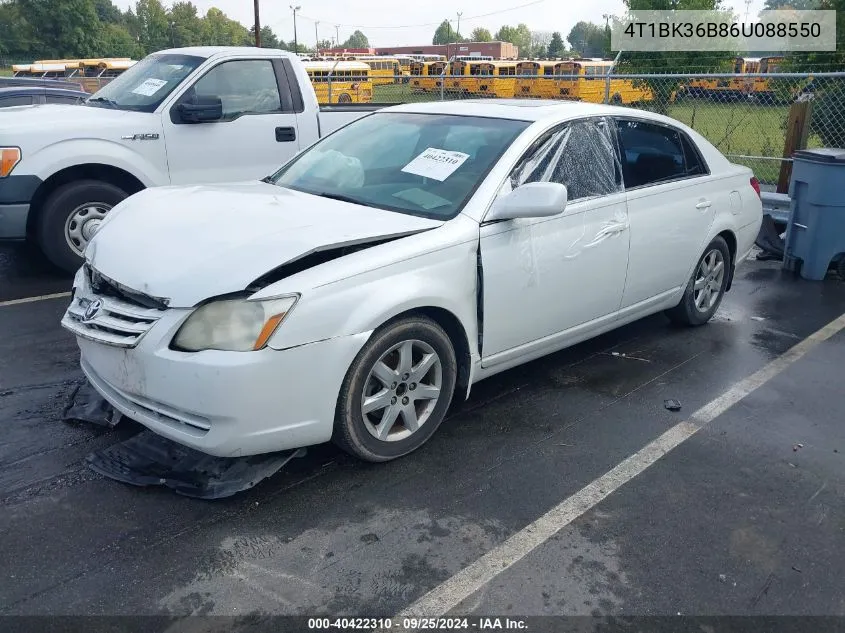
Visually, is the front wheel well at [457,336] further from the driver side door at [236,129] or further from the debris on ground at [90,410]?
the driver side door at [236,129]

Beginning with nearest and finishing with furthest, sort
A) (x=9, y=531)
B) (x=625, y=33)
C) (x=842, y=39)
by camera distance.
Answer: (x=9, y=531) < (x=842, y=39) < (x=625, y=33)

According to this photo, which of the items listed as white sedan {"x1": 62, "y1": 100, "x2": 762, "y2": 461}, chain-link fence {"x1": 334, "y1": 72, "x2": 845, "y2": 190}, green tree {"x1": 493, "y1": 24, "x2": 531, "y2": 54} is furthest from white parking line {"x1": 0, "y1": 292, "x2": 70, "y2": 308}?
green tree {"x1": 493, "y1": 24, "x2": 531, "y2": 54}

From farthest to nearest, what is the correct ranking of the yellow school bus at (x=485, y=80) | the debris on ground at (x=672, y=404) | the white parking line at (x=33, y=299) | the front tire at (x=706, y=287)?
the yellow school bus at (x=485, y=80) → the white parking line at (x=33, y=299) → the front tire at (x=706, y=287) → the debris on ground at (x=672, y=404)

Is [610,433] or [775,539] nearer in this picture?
[775,539]

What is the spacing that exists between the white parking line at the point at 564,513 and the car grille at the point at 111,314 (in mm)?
1602

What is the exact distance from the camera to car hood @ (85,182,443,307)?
314cm

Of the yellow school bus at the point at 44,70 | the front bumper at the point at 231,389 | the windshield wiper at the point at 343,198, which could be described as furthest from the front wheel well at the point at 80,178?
the yellow school bus at the point at 44,70

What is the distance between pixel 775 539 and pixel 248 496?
2.25 metres

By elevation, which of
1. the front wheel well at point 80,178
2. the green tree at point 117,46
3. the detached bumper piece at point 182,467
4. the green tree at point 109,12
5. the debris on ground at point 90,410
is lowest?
the detached bumper piece at point 182,467

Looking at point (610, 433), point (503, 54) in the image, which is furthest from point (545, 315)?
point (503, 54)

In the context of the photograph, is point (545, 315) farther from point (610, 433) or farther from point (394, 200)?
point (394, 200)

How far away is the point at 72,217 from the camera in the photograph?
6.53 metres

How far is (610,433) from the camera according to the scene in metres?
4.02

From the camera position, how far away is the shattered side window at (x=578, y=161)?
13.7 feet
